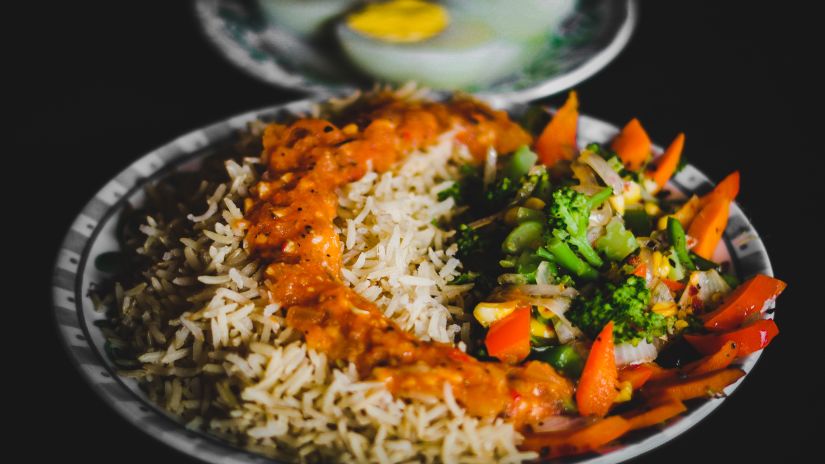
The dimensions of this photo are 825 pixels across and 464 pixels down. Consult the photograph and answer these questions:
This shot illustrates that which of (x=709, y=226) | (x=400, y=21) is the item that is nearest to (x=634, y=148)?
(x=709, y=226)

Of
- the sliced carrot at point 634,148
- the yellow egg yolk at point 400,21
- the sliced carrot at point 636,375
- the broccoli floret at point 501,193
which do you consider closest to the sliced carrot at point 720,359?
the sliced carrot at point 636,375

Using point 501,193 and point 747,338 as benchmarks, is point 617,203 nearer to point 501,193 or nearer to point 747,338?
point 501,193

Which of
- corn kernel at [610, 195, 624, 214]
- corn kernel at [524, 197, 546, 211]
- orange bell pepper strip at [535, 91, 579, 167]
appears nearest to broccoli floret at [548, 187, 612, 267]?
corn kernel at [524, 197, 546, 211]

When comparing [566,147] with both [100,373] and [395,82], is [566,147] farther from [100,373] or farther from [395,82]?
[100,373]

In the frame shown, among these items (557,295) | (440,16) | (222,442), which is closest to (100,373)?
(222,442)

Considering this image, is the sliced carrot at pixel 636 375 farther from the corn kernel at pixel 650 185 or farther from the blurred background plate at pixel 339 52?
the blurred background plate at pixel 339 52

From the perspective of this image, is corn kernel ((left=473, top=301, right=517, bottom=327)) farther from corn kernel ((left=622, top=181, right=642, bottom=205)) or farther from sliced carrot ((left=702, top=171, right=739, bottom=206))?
sliced carrot ((left=702, top=171, right=739, bottom=206))
